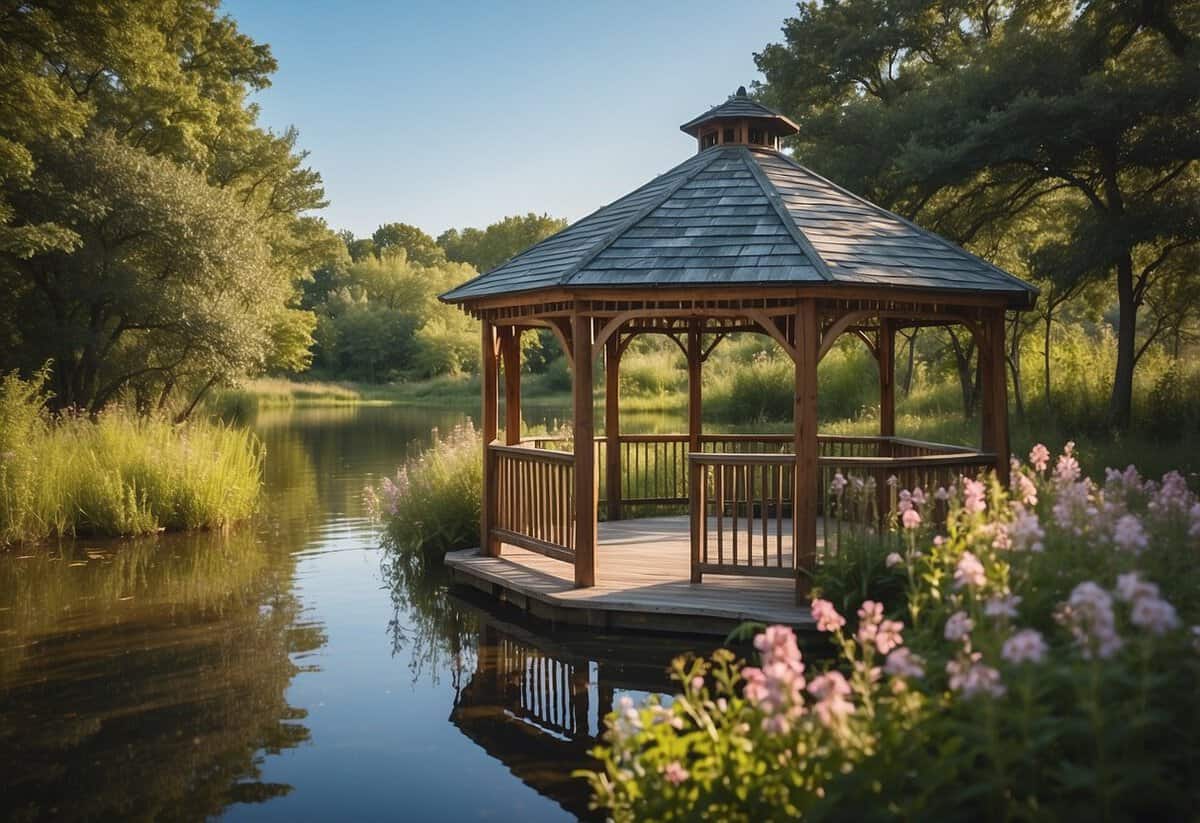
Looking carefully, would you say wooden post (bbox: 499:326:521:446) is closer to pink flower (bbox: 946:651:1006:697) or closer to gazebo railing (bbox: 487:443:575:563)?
gazebo railing (bbox: 487:443:575:563)

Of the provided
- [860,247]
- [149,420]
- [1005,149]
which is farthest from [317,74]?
[860,247]

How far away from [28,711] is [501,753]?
3270 mm

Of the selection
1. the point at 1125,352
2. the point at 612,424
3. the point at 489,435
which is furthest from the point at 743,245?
the point at 1125,352

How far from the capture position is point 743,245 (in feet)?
30.4

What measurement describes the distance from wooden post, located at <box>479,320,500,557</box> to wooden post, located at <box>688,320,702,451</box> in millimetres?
2670

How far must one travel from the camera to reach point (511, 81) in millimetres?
22312

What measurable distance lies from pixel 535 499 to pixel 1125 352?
32.0 ft

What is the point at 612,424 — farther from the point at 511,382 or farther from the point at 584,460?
the point at 584,460

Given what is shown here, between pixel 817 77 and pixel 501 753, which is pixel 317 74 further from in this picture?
pixel 501 753

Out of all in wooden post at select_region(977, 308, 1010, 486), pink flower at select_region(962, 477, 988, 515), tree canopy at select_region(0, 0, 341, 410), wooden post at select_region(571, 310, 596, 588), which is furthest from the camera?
tree canopy at select_region(0, 0, 341, 410)

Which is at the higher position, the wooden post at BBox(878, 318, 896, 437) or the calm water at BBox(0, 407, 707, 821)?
the wooden post at BBox(878, 318, 896, 437)

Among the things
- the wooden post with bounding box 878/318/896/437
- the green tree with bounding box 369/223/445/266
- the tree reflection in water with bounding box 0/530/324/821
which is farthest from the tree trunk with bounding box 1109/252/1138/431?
the green tree with bounding box 369/223/445/266

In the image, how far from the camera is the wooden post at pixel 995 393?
9.45 m

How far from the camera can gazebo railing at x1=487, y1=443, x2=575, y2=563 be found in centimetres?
960
